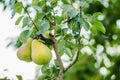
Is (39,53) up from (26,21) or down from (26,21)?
down

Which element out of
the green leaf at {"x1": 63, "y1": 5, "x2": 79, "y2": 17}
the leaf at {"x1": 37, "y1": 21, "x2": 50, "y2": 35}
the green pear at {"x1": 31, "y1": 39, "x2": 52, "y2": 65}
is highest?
the green leaf at {"x1": 63, "y1": 5, "x2": 79, "y2": 17}

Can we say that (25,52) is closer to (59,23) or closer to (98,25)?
(59,23)

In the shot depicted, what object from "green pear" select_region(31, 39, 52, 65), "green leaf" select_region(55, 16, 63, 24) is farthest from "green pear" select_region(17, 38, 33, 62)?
"green leaf" select_region(55, 16, 63, 24)

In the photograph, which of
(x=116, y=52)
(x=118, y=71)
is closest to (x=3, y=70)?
(x=118, y=71)

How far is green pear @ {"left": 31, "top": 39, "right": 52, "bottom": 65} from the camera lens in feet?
4.58

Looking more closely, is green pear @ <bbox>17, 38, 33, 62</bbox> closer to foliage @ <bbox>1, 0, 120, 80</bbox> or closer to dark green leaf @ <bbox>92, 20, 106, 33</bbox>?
foliage @ <bbox>1, 0, 120, 80</bbox>

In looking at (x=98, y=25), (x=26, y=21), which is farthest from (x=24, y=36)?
(x=98, y=25)

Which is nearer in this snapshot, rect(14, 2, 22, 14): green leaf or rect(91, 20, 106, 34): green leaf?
rect(14, 2, 22, 14): green leaf

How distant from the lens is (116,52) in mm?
2701

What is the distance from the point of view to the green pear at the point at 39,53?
1396 mm

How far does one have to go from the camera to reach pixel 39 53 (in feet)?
4.63

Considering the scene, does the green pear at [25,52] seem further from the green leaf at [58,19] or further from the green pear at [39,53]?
the green leaf at [58,19]

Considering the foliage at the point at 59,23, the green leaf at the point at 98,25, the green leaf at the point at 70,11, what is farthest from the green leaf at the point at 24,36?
the green leaf at the point at 98,25

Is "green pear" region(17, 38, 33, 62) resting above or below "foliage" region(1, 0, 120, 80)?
below
